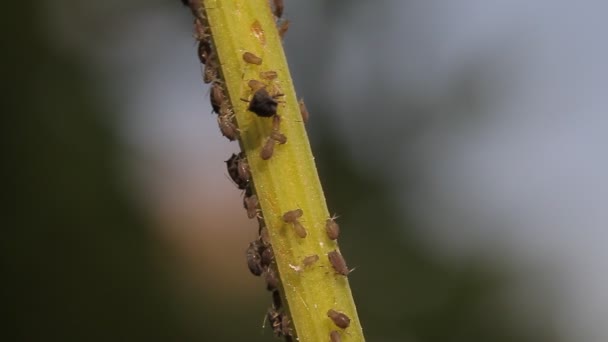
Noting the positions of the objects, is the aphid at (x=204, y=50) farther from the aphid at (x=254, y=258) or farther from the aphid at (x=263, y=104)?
the aphid at (x=254, y=258)

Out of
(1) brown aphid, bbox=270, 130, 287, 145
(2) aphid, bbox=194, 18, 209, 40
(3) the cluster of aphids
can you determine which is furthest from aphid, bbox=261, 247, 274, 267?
(2) aphid, bbox=194, 18, 209, 40

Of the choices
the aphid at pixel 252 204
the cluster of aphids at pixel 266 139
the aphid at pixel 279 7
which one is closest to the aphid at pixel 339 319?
the cluster of aphids at pixel 266 139

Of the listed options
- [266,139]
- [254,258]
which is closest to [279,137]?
[266,139]

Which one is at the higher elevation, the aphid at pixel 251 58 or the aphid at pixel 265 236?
the aphid at pixel 251 58

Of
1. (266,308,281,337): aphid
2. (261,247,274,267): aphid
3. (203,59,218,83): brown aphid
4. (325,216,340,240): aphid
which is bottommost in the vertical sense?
(266,308,281,337): aphid

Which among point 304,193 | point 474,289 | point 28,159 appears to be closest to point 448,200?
point 474,289

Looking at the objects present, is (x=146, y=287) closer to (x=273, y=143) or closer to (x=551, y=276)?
(x=551, y=276)

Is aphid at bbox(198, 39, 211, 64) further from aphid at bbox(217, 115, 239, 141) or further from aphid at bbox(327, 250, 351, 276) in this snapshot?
aphid at bbox(327, 250, 351, 276)
